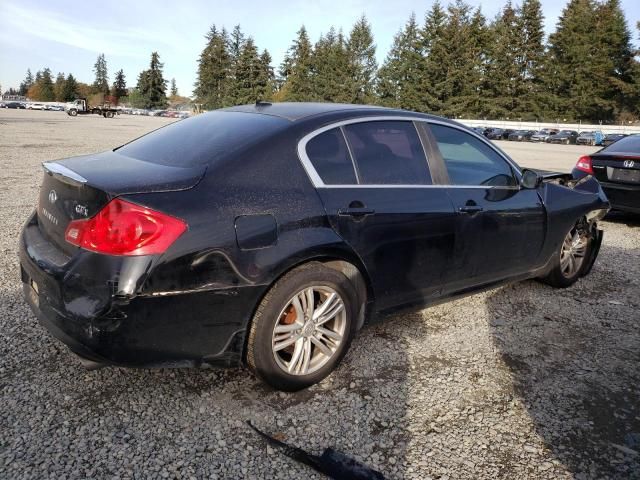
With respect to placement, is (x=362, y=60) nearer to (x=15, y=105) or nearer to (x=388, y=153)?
(x=15, y=105)

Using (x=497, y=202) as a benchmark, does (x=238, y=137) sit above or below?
above

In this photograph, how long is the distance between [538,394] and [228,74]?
326 ft

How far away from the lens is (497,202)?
3.88 metres

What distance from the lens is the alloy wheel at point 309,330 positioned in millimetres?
2795

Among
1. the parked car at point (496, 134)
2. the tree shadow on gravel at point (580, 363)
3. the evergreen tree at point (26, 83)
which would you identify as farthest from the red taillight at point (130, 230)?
the evergreen tree at point (26, 83)

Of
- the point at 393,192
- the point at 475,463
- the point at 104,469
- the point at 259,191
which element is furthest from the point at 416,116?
the point at 104,469

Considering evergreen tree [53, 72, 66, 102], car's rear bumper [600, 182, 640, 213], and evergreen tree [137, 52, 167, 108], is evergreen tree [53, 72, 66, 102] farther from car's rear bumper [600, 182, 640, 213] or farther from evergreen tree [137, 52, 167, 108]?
car's rear bumper [600, 182, 640, 213]

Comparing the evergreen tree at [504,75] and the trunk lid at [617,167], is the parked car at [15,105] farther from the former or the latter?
the trunk lid at [617,167]

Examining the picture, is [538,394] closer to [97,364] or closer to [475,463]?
[475,463]

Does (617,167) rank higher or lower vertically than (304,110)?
lower

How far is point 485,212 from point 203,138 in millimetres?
2058

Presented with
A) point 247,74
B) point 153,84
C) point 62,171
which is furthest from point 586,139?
point 153,84

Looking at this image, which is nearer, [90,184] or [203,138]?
[90,184]

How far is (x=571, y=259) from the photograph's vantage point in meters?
4.90
